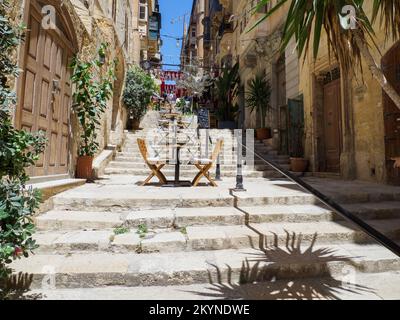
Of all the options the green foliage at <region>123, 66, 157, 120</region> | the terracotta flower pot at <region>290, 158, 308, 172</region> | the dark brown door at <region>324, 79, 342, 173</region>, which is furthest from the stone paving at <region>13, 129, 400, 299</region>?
the green foliage at <region>123, 66, 157, 120</region>

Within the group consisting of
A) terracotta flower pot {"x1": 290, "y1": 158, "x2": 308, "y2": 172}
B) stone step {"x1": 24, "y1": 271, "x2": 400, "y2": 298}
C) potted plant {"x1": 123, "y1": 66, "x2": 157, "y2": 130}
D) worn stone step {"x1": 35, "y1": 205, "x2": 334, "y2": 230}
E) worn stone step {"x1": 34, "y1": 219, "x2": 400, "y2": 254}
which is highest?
potted plant {"x1": 123, "y1": 66, "x2": 157, "y2": 130}

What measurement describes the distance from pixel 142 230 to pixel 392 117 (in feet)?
17.1

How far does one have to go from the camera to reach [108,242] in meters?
2.99

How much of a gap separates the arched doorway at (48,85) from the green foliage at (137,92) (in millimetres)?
5292

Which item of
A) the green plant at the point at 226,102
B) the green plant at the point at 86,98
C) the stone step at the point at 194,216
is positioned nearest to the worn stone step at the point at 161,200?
the stone step at the point at 194,216

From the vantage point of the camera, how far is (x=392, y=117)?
5.48 meters

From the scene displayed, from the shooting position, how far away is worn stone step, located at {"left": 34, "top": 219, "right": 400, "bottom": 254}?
2.96 metres

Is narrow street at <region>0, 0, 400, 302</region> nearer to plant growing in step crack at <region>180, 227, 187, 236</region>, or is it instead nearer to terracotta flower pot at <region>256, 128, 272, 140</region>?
plant growing in step crack at <region>180, 227, 187, 236</region>

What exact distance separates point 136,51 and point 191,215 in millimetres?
15607

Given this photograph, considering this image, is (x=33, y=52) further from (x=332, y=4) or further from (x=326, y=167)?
(x=326, y=167)

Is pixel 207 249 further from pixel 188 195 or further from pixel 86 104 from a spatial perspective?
pixel 86 104

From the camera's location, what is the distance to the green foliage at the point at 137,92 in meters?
10.6

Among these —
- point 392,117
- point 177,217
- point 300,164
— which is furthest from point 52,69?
point 300,164

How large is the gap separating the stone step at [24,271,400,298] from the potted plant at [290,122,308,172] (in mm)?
5588
